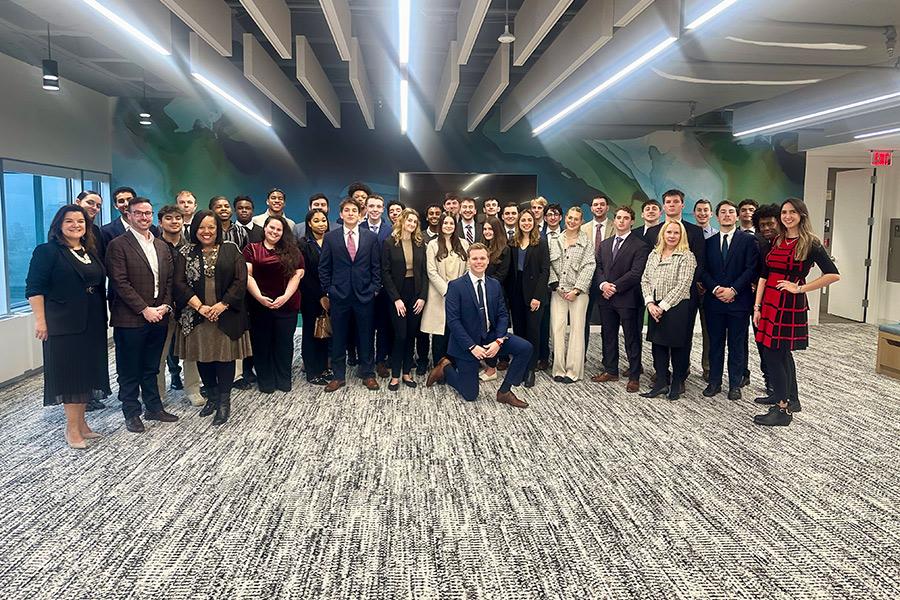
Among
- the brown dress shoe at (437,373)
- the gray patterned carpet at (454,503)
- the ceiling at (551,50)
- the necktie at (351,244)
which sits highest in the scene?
the ceiling at (551,50)

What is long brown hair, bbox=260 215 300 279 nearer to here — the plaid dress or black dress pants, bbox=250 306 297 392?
black dress pants, bbox=250 306 297 392

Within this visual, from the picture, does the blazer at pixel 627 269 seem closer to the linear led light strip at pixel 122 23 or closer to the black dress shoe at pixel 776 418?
the black dress shoe at pixel 776 418

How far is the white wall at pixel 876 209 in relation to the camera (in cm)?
915

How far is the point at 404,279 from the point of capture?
532cm

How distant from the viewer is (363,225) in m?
5.67

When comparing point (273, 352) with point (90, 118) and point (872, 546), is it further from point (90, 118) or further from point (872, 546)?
point (90, 118)

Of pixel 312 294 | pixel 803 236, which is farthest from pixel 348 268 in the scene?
pixel 803 236

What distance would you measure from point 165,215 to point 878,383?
676 cm

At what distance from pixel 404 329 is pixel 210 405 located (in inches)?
69.5

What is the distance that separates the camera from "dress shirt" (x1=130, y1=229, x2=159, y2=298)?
13.6ft

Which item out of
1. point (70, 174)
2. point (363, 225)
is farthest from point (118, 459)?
point (70, 174)

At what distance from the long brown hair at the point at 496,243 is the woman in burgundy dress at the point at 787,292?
2236 mm

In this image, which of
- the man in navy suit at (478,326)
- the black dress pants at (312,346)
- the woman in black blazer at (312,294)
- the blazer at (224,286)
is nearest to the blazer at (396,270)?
the man in navy suit at (478,326)

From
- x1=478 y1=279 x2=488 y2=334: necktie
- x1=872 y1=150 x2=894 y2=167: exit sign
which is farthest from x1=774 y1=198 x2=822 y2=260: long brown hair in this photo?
x1=872 y1=150 x2=894 y2=167: exit sign
